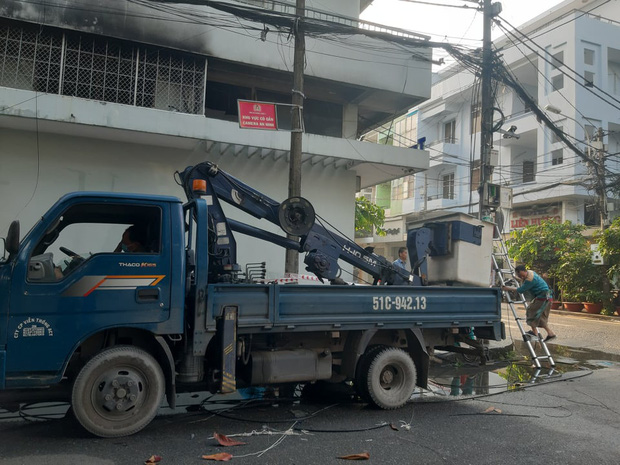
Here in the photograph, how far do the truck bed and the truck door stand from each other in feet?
1.93

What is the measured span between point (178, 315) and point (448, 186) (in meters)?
28.3

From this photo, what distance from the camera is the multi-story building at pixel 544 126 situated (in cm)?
2408

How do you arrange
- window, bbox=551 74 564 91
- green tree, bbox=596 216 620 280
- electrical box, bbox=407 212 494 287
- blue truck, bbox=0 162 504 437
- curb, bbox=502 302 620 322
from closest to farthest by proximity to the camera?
blue truck, bbox=0 162 504 437
electrical box, bbox=407 212 494 287
green tree, bbox=596 216 620 280
curb, bbox=502 302 620 322
window, bbox=551 74 564 91

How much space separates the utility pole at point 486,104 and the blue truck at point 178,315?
556cm

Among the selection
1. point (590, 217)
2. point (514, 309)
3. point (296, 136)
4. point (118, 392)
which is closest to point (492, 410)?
point (118, 392)

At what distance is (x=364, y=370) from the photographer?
18.4ft

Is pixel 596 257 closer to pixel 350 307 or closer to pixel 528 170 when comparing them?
pixel 528 170

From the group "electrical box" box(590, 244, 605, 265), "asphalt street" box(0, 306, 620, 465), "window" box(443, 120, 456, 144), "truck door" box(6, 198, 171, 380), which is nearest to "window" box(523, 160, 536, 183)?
"window" box(443, 120, 456, 144)

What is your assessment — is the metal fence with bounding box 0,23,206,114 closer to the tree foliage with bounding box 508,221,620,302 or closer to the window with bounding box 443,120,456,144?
the tree foliage with bounding box 508,221,620,302

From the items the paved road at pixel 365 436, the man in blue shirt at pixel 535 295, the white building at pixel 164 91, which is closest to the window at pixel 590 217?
the white building at pixel 164 91

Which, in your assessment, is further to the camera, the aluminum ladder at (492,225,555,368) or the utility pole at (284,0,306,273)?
the utility pole at (284,0,306,273)

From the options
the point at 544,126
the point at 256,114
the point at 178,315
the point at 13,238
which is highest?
the point at 544,126

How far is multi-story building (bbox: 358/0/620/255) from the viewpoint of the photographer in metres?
24.1

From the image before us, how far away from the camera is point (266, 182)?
1295 cm
